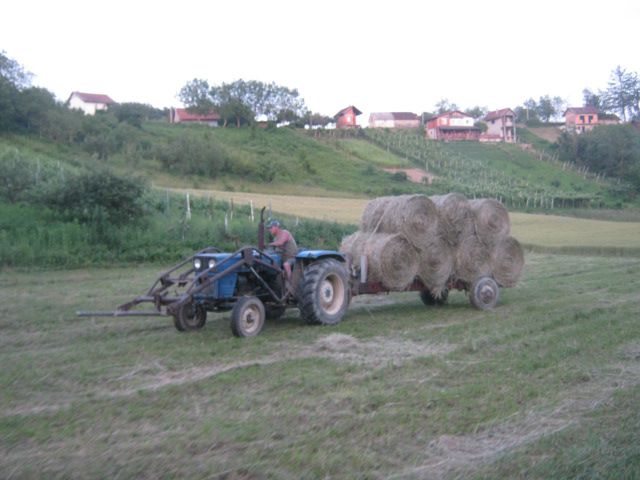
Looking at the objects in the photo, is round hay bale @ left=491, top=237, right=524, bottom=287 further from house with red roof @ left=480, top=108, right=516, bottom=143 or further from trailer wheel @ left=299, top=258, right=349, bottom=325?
house with red roof @ left=480, top=108, right=516, bottom=143

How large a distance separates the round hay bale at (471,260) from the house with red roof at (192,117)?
68.1 meters

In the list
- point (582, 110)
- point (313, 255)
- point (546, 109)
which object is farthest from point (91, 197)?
point (546, 109)

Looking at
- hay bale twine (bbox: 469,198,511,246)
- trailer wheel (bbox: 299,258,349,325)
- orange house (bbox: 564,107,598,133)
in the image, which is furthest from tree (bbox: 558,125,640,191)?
trailer wheel (bbox: 299,258,349,325)

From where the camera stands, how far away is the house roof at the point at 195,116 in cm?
8293

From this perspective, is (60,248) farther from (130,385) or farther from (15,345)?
(130,385)

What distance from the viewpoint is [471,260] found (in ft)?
44.6

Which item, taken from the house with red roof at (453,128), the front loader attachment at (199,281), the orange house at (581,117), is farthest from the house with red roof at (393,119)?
the front loader attachment at (199,281)

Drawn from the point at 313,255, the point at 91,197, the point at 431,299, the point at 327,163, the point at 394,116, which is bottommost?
the point at 431,299

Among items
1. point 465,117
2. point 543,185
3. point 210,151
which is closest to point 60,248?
point 210,151

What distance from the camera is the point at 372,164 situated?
215 feet

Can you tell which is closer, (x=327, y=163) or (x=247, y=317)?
(x=247, y=317)

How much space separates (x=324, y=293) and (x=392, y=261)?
4.60 feet

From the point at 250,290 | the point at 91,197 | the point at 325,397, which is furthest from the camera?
the point at 91,197

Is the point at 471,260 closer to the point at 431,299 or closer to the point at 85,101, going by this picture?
the point at 431,299
